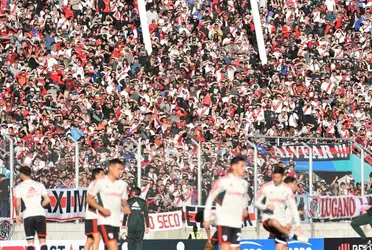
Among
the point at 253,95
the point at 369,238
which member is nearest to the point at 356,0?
the point at 253,95

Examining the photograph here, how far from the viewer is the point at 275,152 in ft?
110

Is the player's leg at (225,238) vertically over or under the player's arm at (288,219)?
under

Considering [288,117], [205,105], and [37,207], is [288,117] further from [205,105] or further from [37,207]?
[37,207]

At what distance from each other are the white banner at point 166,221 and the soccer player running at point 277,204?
782cm

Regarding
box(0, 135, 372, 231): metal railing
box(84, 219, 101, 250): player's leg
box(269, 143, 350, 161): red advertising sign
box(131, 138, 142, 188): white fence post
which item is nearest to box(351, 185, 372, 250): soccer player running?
box(0, 135, 372, 231): metal railing

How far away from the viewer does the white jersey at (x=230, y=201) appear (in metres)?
22.7

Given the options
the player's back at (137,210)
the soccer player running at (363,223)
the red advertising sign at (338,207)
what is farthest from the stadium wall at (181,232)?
the player's back at (137,210)

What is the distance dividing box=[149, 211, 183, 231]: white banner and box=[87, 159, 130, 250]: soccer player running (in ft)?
27.5

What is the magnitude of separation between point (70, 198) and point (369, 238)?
7257mm

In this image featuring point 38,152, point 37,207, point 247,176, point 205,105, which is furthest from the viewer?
point 205,105

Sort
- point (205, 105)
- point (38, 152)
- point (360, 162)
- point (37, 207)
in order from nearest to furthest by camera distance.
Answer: point (37, 207) < point (38, 152) < point (360, 162) < point (205, 105)

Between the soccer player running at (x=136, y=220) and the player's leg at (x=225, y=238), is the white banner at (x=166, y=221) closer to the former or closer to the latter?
the soccer player running at (x=136, y=220)

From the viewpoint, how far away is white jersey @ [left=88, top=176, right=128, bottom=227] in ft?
78.0

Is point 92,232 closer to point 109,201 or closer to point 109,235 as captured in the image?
point 109,235
